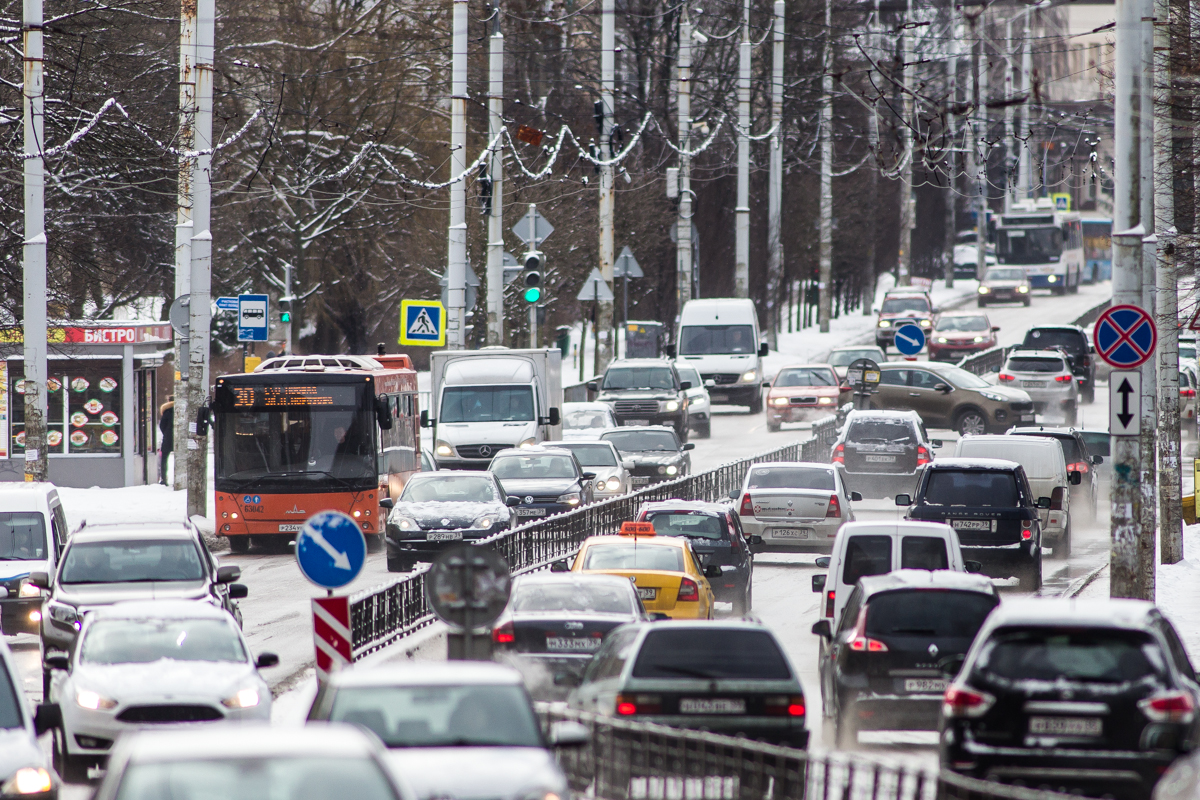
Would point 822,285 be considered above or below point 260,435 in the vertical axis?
above

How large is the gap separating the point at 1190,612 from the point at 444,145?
37.6m

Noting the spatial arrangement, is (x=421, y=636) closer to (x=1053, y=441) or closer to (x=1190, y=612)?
(x=1190, y=612)

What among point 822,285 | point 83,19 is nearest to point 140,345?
point 83,19

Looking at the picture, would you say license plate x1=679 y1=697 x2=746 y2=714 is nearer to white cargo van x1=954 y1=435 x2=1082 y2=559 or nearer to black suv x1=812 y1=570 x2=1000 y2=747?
black suv x1=812 y1=570 x2=1000 y2=747

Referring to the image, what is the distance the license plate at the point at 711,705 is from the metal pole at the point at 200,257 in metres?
16.4

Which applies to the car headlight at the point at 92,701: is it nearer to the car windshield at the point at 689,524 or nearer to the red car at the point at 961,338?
the car windshield at the point at 689,524

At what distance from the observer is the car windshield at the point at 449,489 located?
25.3 m

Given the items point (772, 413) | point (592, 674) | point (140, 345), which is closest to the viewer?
point (592, 674)

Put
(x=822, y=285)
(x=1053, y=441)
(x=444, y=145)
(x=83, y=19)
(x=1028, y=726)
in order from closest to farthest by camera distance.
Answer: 1. (x=1028, y=726)
2. (x=1053, y=441)
3. (x=83, y=19)
4. (x=444, y=145)
5. (x=822, y=285)

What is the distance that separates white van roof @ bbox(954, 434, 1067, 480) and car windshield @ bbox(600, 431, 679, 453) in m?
9.11

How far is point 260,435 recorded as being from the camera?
89.0 feet

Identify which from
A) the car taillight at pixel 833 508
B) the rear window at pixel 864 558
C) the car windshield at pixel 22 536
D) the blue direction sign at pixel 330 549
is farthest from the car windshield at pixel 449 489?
the blue direction sign at pixel 330 549

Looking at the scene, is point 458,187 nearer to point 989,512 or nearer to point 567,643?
point 989,512

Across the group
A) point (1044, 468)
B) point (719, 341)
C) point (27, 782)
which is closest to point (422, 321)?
point (1044, 468)
